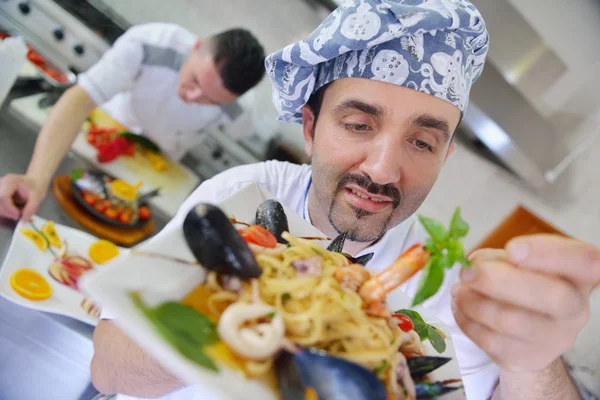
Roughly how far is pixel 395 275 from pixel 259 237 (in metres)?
0.25

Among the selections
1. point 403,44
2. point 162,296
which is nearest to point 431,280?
point 162,296

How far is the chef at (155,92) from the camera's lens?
5.98 feet

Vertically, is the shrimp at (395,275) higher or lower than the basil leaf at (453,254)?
lower

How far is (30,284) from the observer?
134 centimetres

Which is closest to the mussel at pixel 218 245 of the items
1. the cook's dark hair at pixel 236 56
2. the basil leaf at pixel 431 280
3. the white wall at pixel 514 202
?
the basil leaf at pixel 431 280

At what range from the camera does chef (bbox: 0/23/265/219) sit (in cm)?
182

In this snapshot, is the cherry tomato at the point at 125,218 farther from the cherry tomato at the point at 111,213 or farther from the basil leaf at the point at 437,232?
the basil leaf at the point at 437,232

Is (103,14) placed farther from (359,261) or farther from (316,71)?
(359,261)

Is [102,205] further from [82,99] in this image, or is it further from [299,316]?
[299,316]

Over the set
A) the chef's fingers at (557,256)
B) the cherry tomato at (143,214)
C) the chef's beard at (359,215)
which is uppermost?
the chef's fingers at (557,256)

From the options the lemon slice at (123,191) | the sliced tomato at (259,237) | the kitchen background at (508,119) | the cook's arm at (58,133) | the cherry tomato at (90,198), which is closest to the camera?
the sliced tomato at (259,237)

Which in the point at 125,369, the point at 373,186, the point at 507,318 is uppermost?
the point at 507,318

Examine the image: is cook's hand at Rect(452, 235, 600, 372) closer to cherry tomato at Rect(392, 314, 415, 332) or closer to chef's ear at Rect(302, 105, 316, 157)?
cherry tomato at Rect(392, 314, 415, 332)

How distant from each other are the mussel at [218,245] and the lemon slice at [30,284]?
42.8 inches
